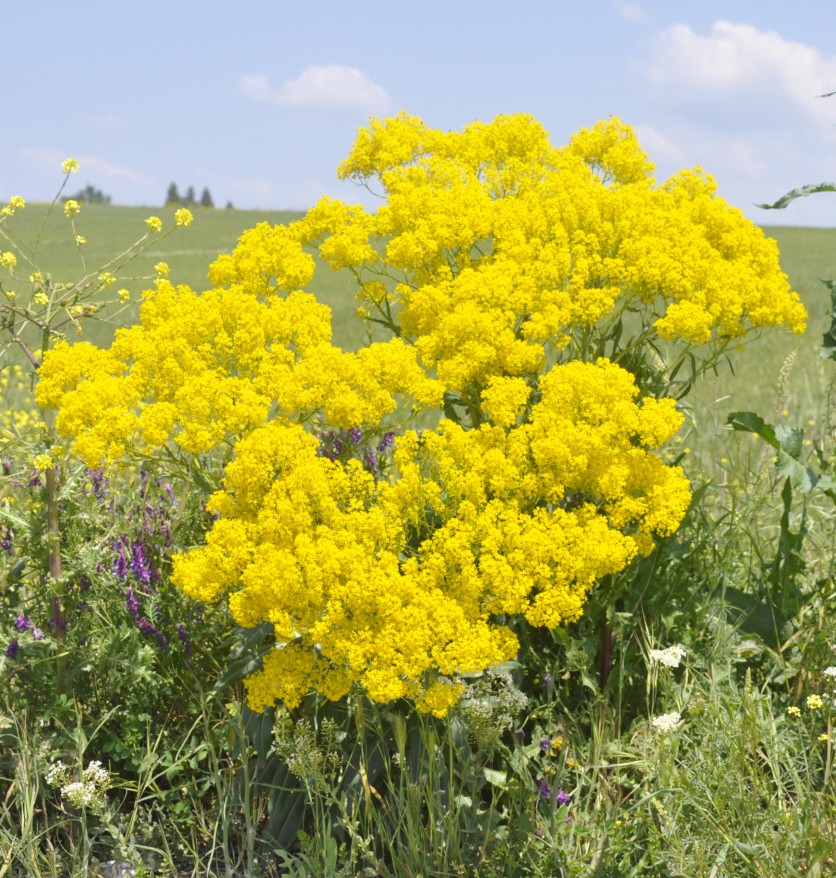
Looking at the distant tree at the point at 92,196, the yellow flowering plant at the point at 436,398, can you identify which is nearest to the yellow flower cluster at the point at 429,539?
the yellow flowering plant at the point at 436,398

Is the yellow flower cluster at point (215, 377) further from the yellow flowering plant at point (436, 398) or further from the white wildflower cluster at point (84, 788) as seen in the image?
the white wildflower cluster at point (84, 788)

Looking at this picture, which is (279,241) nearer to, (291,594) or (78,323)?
(78,323)

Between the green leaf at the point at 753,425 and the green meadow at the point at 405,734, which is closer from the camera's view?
the green meadow at the point at 405,734

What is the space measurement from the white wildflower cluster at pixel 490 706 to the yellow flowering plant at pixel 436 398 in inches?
5.3

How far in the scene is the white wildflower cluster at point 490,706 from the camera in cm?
286

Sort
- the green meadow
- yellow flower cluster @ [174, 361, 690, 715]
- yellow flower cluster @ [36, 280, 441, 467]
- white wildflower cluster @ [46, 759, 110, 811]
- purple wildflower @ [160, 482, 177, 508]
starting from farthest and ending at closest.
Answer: purple wildflower @ [160, 482, 177, 508]
yellow flower cluster @ [36, 280, 441, 467]
the green meadow
white wildflower cluster @ [46, 759, 110, 811]
yellow flower cluster @ [174, 361, 690, 715]

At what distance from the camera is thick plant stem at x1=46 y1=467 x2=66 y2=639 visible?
354 cm

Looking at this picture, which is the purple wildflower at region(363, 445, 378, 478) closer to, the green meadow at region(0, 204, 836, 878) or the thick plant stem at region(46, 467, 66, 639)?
the green meadow at region(0, 204, 836, 878)

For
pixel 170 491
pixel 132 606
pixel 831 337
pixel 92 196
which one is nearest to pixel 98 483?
pixel 170 491

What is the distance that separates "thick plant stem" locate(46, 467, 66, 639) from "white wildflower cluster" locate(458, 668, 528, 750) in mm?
1544

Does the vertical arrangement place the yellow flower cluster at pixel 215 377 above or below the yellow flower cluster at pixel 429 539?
above

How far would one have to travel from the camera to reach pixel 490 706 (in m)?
3.01

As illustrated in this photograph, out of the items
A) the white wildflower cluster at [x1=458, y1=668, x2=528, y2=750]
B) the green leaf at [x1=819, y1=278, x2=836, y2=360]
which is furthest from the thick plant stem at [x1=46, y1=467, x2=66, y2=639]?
the green leaf at [x1=819, y1=278, x2=836, y2=360]

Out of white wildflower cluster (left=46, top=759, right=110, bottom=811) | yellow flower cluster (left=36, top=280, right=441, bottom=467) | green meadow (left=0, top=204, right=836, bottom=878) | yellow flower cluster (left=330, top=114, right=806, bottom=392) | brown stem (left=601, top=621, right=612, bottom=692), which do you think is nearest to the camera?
white wildflower cluster (left=46, top=759, right=110, bottom=811)
